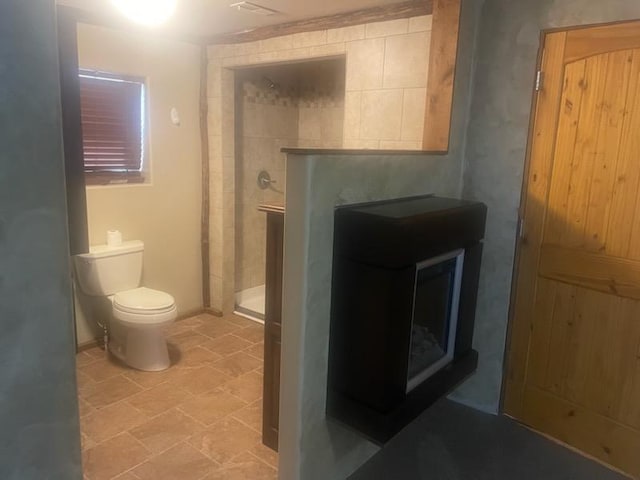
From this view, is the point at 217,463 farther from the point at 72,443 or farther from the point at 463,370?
the point at 72,443

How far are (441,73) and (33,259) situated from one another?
207 centimetres

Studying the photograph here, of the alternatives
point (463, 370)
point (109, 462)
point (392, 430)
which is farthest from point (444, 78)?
point (109, 462)

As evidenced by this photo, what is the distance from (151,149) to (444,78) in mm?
2194

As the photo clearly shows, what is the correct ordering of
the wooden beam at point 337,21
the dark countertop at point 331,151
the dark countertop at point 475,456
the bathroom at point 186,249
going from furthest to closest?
the wooden beam at point 337,21
the bathroom at point 186,249
the dark countertop at point 475,456
the dark countertop at point 331,151

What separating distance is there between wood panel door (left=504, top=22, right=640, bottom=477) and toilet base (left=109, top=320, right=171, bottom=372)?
2.17 metres

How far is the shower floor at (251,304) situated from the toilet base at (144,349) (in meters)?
1.01

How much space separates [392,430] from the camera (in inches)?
74.3

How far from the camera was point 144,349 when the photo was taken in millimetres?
3064

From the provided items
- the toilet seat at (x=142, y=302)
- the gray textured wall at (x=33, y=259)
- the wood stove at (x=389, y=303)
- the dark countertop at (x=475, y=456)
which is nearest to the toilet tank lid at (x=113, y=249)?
the toilet seat at (x=142, y=302)

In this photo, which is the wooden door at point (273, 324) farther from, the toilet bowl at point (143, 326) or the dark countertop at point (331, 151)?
the toilet bowl at point (143, 326)

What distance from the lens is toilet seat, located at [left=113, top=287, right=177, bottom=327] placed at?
297cm

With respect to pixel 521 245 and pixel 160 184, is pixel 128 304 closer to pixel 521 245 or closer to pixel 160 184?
pixel 160 184

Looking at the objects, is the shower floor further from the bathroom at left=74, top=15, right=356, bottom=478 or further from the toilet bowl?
the toilet bowl

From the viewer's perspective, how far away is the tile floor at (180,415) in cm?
221
